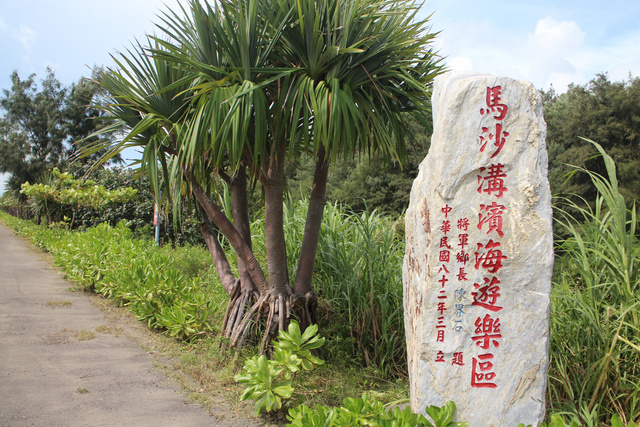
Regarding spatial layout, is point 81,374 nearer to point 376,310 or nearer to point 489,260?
point 376,310

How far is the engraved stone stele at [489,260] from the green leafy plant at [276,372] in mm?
946

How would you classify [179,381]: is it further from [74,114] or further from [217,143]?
[74,114]

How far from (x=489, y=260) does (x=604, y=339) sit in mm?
904

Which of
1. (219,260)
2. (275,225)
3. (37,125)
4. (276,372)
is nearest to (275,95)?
(275,225)

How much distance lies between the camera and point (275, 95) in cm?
414

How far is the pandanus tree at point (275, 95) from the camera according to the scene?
3.67 metres

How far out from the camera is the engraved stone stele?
2682 millimetres

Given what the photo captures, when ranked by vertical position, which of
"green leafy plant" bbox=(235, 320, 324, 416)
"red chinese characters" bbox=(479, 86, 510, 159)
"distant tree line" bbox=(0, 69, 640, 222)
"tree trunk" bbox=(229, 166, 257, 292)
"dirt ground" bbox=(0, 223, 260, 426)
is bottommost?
"dirt ground" bbox=(0, 223, 260, 426)

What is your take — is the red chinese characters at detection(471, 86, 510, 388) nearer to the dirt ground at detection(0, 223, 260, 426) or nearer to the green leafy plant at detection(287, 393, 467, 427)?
the green leafy plant at detection(287, 393, 467, 427)

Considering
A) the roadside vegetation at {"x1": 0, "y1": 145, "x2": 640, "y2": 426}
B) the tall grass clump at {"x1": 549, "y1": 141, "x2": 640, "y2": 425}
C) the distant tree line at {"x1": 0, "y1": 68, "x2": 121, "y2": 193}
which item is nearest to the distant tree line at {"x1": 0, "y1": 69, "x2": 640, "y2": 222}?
the distant tree line at {"x1": 0, "y1": 68, "x2": 121, "y2": 193}

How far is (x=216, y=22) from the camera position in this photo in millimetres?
3861

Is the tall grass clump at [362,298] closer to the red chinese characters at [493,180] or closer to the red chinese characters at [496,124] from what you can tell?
the red chinese characters at [493,180]

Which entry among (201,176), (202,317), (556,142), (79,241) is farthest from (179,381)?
(556,142)

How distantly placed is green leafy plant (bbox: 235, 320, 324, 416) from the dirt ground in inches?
10.9
